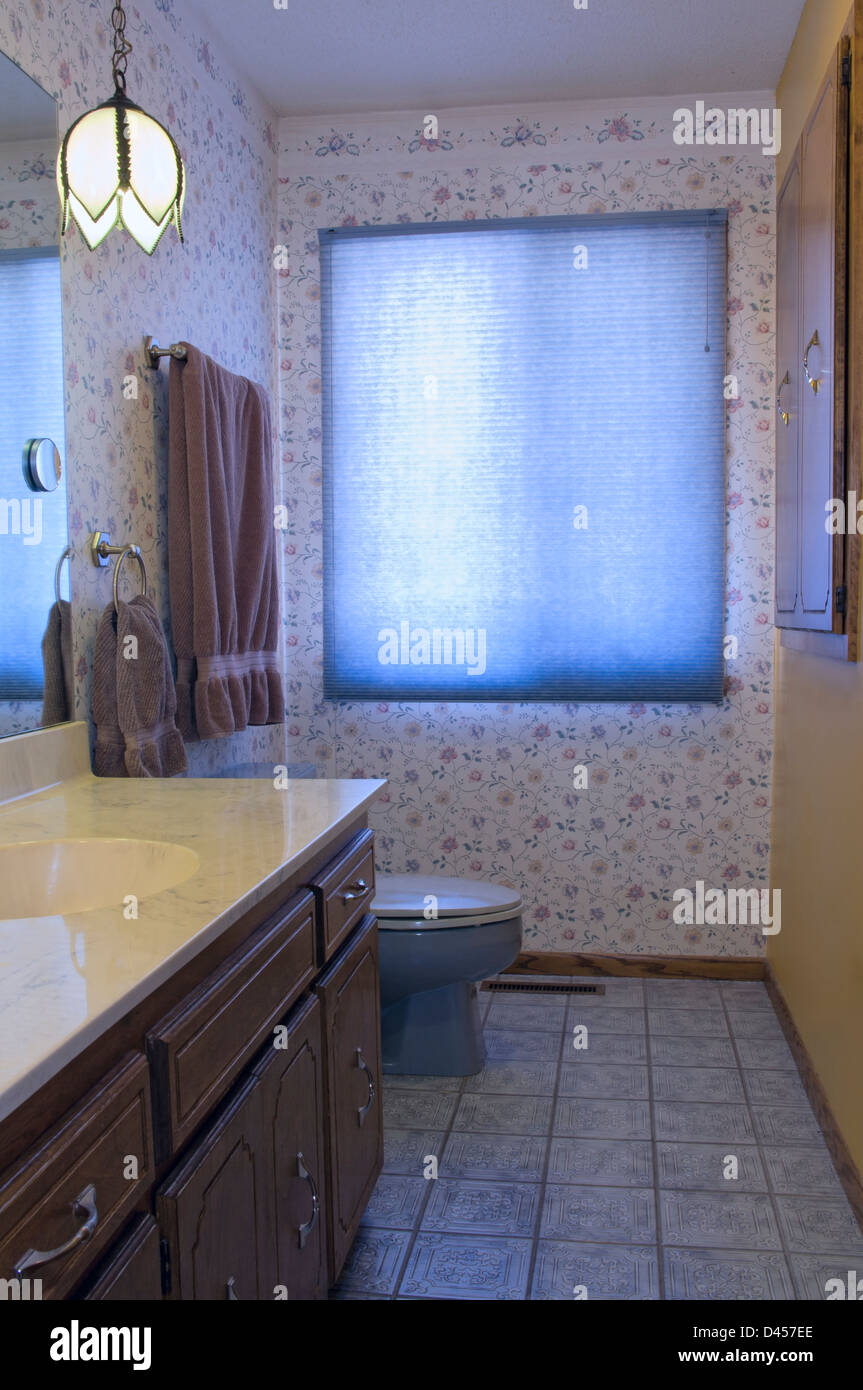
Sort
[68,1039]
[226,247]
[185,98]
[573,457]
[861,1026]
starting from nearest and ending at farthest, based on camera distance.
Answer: [68,1039] < [861,1026] < [185,98] < [226,247] < [573,457]

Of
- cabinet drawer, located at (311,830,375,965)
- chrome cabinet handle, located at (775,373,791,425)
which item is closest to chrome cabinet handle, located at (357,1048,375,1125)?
cabinet drawer, located at (311,830,375,965)

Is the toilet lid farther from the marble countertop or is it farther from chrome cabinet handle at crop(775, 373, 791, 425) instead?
chrome cabinet handle at crop(775, 373, 791, 425)

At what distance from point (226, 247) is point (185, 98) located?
36cm

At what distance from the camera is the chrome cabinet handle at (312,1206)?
1446 millimetres

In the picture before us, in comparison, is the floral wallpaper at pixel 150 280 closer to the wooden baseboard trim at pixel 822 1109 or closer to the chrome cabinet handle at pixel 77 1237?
the chrome cabinet handle at pixel 77 1237

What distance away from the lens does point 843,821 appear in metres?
2.18

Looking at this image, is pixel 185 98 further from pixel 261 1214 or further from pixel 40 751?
pixel 261 1214

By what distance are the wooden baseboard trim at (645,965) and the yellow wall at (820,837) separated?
118 mm

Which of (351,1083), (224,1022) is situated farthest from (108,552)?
(224,1022)

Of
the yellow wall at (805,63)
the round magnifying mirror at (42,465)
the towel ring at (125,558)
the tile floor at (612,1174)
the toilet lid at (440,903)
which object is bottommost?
the tile floor at (612,1174)

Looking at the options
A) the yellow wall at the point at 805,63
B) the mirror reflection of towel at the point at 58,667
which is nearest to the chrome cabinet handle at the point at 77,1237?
the mirror reflection of towel at the point at 58,667

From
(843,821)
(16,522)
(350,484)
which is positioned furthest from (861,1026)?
(350,484)

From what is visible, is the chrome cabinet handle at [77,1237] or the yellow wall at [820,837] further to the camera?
the yellow wall at [820,837]

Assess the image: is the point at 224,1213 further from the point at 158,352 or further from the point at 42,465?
the point at 158,352
